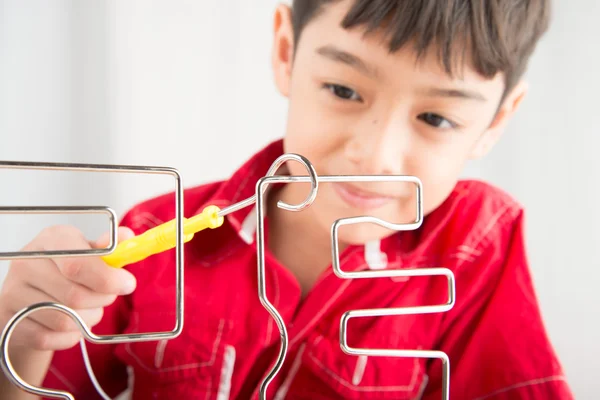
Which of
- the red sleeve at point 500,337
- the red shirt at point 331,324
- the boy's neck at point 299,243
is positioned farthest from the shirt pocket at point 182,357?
the red sleeve at point 500,337

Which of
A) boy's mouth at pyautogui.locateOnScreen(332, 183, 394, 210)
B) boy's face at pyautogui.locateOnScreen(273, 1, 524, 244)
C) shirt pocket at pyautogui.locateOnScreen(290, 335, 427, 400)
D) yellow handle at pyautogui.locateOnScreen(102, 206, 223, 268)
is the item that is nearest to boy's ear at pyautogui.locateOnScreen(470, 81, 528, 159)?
boy's face at pyautogui.locateOnScreen(273, 1, 524, 244)

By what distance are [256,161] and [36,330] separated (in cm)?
28

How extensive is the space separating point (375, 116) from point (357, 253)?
16 centimetres

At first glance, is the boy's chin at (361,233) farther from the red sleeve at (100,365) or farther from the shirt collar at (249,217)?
the red sleeve at (100,365)

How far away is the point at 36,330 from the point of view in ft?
1.43

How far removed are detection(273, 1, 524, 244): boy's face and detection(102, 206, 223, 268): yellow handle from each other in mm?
192

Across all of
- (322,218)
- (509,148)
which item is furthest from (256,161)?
(509,148)

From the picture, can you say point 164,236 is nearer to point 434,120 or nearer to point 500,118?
point 434,120

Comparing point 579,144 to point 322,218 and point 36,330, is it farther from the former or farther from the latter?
point 36,330

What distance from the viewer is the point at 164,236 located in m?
Answer: 0.32

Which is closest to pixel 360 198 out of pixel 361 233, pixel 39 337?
pixel 361 233

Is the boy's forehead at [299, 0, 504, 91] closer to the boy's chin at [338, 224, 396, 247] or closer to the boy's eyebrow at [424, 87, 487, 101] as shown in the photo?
the boy's eyebrow at [424, 87, 487, 101]

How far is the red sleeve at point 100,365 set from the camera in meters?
0.56

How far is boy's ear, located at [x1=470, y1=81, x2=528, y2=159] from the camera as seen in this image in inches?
22.5
